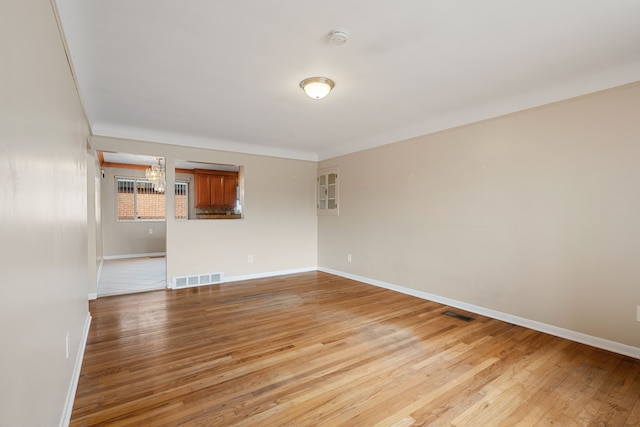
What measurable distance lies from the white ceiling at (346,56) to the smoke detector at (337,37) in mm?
A: 36

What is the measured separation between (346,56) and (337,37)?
1.07 ft

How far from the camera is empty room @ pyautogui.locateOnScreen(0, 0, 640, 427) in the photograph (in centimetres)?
168

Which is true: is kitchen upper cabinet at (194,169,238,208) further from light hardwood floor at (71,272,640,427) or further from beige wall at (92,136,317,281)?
light hardwood floor at (71,272,640,427)

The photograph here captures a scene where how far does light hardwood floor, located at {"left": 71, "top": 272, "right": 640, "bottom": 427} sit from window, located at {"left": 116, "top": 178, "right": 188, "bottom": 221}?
16.7ft

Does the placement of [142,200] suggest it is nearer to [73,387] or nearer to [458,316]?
[73,387]

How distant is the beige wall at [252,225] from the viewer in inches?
189

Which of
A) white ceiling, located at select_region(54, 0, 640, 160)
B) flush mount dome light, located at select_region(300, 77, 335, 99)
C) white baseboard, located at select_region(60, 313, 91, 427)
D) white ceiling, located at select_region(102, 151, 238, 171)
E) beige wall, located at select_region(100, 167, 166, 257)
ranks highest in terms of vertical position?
white ceiling, located at select_region(102, 151, 238, 171)

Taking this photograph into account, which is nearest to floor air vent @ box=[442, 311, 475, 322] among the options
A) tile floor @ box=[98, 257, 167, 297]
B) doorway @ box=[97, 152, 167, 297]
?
tile floor @ box=[98, 257, 167, 297]

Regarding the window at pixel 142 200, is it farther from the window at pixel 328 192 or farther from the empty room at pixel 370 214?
the window at pixel 328 192

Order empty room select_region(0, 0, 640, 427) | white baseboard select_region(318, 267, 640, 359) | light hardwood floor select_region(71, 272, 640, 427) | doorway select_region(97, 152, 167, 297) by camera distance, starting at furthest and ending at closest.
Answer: doorway select_region(97, 152, 167, 297) < white baseboard select_region(318, 267, 640, 359) < light hardwood floor select_region(71, 272, 640, 427) < empty room select_region(0, 0, 640, 427)

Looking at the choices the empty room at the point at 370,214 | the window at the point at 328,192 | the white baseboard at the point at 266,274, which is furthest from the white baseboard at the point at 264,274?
the window at the point at 328,192

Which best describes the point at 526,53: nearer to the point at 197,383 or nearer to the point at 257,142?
the point at 197,383

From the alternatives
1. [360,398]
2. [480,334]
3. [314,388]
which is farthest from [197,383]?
[480,334]

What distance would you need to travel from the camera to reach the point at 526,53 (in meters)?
2.42
